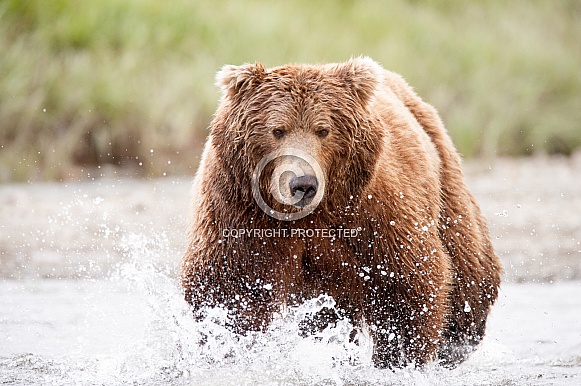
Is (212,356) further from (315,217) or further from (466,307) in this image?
(466,307)

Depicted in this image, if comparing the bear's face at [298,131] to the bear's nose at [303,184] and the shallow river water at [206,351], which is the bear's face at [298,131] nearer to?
the bear's nose at [303,184]

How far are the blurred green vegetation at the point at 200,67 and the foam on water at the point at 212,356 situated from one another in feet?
19.5

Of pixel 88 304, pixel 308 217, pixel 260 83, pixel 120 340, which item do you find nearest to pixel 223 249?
pixel 308 217

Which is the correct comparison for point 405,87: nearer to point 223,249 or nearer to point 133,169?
point 223,249

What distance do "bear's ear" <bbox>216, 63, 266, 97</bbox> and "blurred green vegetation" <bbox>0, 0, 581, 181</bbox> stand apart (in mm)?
7004

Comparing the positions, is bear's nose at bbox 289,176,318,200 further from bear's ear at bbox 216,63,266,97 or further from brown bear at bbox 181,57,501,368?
bear's ear at bbox 216,63,266,97

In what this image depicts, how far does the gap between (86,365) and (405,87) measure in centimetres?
268

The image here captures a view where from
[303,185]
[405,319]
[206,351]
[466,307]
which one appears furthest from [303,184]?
[466,307]

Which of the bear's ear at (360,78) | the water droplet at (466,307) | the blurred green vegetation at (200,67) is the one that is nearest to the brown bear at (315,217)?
the bear's ear at (360,78)

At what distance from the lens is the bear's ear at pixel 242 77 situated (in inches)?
192

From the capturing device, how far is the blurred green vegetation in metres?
12.1

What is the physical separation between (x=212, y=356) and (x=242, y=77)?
1.49 m

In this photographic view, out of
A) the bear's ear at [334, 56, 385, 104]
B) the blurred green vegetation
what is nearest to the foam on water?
the bear's ear at [334, 56, 385, 104]

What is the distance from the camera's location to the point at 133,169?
1266 centimetres
